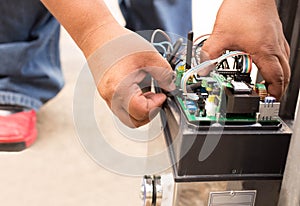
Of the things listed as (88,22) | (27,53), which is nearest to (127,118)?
(88,22)

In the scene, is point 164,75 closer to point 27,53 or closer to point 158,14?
point 158,14

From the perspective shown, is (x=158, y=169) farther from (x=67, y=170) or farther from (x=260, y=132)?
(x=67, y=170)

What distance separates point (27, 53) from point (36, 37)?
0.05 m

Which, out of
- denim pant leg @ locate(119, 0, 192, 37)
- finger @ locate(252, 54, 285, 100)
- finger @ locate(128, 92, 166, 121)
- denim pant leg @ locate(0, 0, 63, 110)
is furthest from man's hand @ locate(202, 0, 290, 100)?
denim pant leg @ locate(0, 0, 63, 110)

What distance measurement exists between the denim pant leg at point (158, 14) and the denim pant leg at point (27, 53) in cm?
23

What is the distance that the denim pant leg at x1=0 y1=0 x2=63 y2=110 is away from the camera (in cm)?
128

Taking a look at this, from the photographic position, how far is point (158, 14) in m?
1.24

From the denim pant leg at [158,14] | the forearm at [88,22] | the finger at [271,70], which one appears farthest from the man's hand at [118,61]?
the denim pant leg at [158,14]

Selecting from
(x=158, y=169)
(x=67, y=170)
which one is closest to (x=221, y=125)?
(x=158, y=169)

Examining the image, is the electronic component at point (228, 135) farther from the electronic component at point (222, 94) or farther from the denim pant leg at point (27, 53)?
the denim pant leg at point (27, 53)

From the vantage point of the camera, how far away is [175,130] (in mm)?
557

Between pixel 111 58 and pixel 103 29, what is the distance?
5 centimetres

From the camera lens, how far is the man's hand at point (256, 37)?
2.15 ft

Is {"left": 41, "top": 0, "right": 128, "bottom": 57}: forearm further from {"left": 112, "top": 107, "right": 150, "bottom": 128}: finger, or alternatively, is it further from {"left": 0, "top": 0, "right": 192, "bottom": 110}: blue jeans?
{"left": 0, "top": 0, "right": 192, "bottom": 110}: blue jeans
